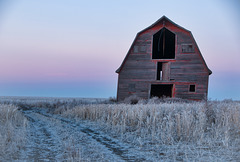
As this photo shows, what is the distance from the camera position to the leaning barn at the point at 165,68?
2059cm

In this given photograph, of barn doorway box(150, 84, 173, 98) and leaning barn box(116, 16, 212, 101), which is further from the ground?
leaning barn box(116, 16, 212, 101)

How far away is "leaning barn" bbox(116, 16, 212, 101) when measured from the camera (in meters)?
20.6

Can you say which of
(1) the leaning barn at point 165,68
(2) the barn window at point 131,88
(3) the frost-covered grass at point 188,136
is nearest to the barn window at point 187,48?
(1) the leaning barn at point 165,68

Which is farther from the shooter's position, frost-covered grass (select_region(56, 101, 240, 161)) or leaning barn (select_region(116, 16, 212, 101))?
leaning barn (select_region(116, 16, 212, 101))

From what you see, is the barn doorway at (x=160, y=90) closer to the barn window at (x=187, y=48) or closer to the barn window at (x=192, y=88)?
the barn window at (x=192, y=88)

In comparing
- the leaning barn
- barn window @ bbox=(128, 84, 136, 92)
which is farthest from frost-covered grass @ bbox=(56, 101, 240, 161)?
→ barn window @ bbox=(128, 84, 136, 92)

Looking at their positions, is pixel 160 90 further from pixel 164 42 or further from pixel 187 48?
pixel 187 48

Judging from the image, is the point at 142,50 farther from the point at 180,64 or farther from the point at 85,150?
the point at 85,150

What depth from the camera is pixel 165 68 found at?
2188 centimetres

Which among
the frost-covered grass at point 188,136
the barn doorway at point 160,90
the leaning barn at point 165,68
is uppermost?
the leaning barn at point 165,68

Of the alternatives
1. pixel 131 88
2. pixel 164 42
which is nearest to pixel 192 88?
pixel 164 42

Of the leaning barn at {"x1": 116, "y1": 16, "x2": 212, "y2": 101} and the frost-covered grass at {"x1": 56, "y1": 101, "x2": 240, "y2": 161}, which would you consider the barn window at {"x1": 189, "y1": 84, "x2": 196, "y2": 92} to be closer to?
the leaning barn at {"x1": 116, "y1": 16, "x2": 212, "y2": 101}

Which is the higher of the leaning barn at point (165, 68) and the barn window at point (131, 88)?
the leaning barn at point (165, 68)

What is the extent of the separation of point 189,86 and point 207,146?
16.6m
